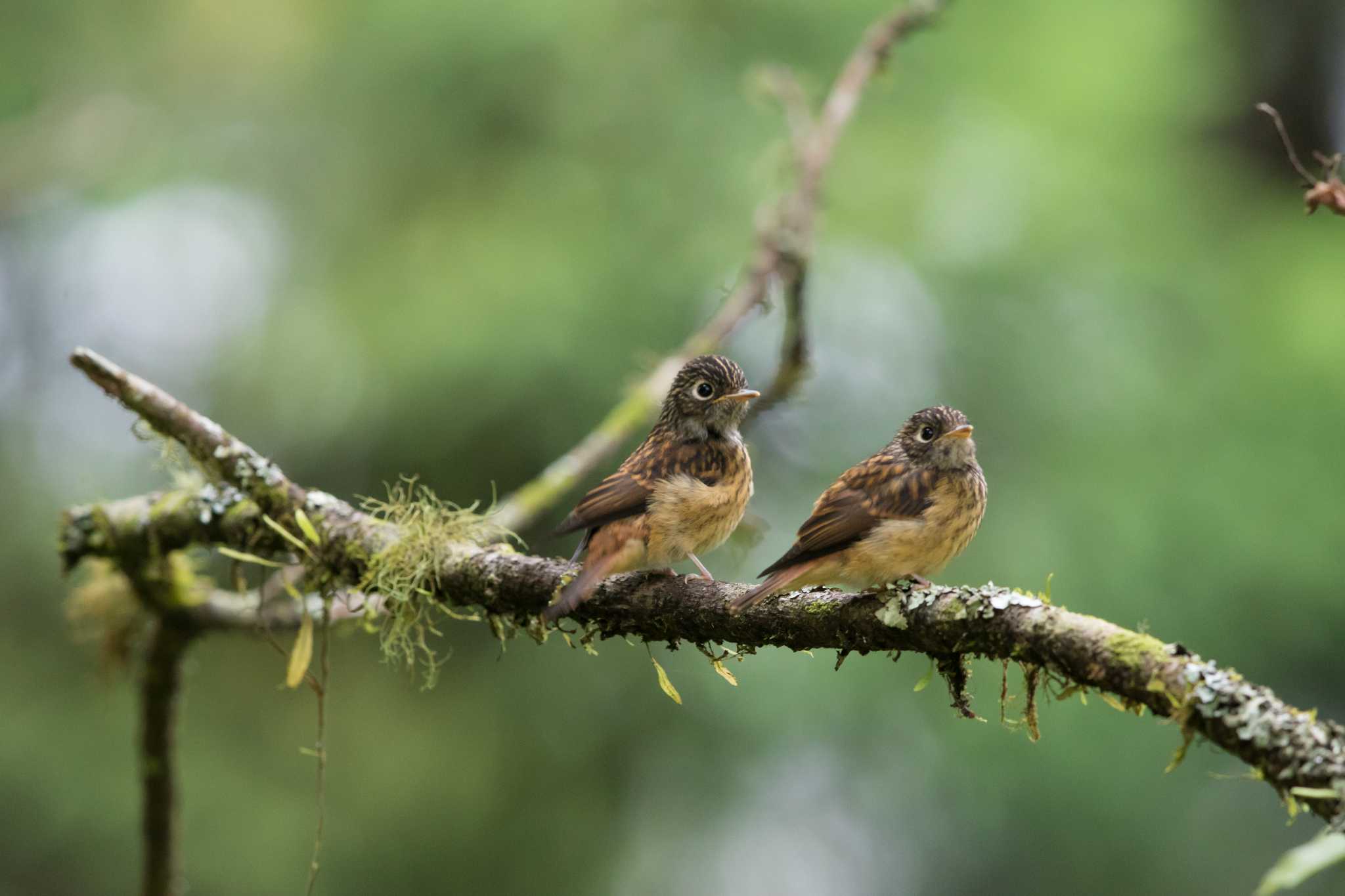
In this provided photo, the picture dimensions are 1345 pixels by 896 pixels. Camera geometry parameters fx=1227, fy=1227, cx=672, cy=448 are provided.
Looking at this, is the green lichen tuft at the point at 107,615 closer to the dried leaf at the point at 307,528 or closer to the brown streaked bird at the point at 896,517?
the dried leaf at the point at 307,528

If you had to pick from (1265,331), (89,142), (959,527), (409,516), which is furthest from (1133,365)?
(89,142)

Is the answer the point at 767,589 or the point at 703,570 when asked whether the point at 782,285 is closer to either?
the point at 703,570

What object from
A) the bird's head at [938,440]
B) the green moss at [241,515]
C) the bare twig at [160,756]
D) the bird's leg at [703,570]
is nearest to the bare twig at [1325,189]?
the bird's head at [938,440]

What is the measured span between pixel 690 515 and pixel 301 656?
1.21m

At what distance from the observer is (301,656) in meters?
3.52

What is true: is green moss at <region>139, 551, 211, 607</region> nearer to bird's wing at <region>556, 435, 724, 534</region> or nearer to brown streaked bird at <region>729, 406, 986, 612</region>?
bird's wing at <region>556, 435, 724, 534</region>

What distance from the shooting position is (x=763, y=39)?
877 cm

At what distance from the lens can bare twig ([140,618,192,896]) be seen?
5039 millimetres

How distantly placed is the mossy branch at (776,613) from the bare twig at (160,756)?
560mm

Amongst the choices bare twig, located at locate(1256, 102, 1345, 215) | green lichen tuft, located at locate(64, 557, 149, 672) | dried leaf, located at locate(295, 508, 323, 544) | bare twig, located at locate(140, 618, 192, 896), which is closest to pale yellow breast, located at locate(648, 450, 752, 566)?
dried leaf, located at locate(295, 508, 323, 544)

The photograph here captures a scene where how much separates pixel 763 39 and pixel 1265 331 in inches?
154

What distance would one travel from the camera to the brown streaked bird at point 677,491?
3104 millimetres

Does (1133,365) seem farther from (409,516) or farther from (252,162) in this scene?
(252,162)

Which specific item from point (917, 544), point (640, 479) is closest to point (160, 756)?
point (640, 479)
